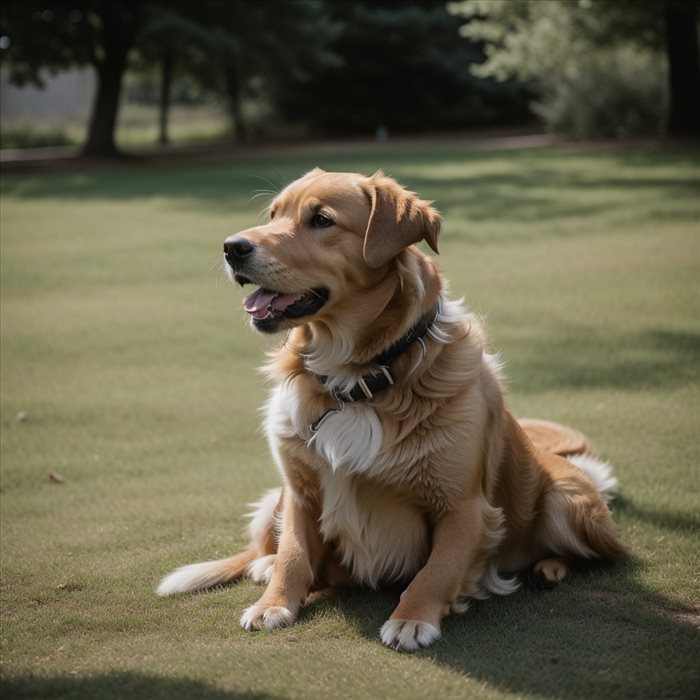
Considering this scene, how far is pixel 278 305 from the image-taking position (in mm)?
4082

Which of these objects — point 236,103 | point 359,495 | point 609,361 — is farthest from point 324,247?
point 236,103

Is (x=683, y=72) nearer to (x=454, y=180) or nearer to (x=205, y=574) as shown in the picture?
(x=454, y=180)

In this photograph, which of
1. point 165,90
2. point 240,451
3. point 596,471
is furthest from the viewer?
point 165,90

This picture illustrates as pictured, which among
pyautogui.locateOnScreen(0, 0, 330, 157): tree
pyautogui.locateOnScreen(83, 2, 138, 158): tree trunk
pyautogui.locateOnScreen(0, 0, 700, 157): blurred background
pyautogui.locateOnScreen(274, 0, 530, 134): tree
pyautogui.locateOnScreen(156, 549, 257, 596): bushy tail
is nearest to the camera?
pyautogui.locateOnScreen(156, 549, 257, 596): bushy tail

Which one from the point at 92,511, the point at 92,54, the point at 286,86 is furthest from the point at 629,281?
the point at 286,86

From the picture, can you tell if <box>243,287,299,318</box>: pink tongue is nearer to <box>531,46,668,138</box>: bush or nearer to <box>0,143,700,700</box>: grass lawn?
<box>0,143,700,700</box>: grass lawn

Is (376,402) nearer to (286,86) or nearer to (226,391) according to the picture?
(226,391)

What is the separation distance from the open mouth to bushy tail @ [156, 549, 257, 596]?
1.25m

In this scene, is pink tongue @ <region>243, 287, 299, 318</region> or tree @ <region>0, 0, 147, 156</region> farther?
tree @ <region>0, 0, 147, 156</region>

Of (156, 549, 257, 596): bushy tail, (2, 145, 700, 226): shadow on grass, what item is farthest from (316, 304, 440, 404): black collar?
(2, 145, 700, 226): shadow on grass

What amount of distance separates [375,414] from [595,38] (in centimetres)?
2579

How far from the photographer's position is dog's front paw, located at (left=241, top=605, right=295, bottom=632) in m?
3.91

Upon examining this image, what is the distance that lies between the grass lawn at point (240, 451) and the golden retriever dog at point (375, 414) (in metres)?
0.20

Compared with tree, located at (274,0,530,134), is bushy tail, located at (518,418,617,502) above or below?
below
